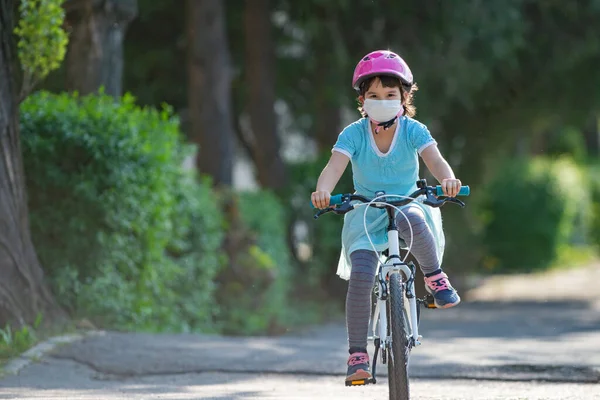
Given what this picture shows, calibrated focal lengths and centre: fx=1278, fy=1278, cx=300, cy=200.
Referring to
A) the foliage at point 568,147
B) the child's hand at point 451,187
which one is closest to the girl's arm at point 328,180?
the child's hand at point 451,187

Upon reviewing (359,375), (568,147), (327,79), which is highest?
(568,147)

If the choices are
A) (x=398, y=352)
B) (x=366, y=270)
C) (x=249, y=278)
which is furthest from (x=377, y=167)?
(x=249, y=278)

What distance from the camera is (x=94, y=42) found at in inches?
496

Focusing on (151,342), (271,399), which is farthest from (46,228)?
(271,399)

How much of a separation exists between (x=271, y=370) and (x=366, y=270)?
3.11m

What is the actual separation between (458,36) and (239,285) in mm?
5313

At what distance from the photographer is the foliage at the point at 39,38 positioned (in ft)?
32.7

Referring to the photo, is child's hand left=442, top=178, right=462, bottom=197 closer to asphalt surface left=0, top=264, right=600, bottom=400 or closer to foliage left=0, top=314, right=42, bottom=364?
asphalt surface left=0, top=264, right=600, bottom=400

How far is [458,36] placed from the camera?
1811cm

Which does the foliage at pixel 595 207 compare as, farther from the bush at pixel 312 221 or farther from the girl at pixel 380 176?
the girl at pixel 380 176

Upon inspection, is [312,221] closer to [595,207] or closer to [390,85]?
[390,85]

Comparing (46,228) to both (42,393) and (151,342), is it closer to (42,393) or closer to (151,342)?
(151,342)

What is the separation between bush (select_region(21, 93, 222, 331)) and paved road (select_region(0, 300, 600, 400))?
0.71 metres

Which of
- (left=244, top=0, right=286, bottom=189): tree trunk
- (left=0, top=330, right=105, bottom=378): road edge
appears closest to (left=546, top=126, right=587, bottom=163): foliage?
(left=244, top=0, right=286, bottom=189): tree trunk
